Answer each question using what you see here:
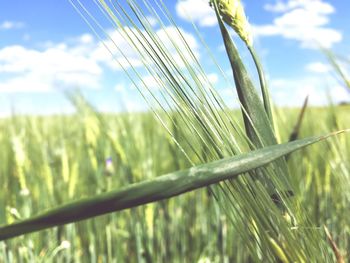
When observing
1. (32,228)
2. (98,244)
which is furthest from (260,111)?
(98,244)

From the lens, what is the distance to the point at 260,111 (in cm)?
38

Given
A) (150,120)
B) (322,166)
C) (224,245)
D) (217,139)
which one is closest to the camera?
(217,139)

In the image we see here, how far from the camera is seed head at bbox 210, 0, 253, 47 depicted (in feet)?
1.30

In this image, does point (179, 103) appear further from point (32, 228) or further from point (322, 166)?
point (322, 166)

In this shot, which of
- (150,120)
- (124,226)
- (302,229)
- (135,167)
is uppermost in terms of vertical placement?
(150,120)

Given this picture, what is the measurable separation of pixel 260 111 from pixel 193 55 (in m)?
0.06

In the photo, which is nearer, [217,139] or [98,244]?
[217,139]

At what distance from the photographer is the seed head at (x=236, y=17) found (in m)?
0.40

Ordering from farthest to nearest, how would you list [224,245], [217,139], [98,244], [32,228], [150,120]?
[150,120], [98,244], [224,245], [217,139], [32,228]

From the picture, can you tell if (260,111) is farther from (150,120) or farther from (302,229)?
(150,120)

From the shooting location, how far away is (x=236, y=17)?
1.32 feet

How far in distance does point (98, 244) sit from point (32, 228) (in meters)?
0.87

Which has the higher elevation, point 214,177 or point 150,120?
point 150,120

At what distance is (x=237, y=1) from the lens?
1.31 feet
